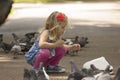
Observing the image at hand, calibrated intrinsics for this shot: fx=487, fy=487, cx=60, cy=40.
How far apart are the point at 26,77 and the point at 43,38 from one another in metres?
0.95

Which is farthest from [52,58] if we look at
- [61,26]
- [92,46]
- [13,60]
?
[92,46]

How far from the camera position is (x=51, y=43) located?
6672 mm

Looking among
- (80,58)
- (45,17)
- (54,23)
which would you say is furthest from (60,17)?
(45,17)

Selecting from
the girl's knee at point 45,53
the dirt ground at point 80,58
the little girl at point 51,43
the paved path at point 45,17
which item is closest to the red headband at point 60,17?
the little girl at point 51,43

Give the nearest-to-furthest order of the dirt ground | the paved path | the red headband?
the red headband
the dirt ground
the paved path

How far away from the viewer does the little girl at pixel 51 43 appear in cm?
660

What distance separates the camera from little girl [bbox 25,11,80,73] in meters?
6.60

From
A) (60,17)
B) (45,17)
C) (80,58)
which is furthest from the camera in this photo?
(45,17)

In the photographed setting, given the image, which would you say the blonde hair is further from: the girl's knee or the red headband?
the girl's knee

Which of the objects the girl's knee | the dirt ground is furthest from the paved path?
the girl's knee

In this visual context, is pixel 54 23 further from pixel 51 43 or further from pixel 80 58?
pixel 80 58

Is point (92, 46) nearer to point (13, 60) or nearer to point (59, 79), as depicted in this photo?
point (13, 60)

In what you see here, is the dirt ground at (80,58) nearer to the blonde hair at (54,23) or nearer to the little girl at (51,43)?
the little girl at (51,43)

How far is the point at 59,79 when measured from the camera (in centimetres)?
667
